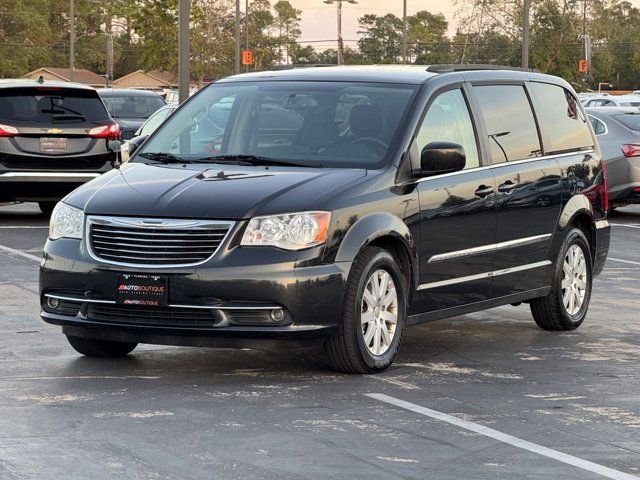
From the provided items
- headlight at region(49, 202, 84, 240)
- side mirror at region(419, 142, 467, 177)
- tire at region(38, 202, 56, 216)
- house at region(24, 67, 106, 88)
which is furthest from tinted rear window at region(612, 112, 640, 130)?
house at region(24, 67, 106, 88)

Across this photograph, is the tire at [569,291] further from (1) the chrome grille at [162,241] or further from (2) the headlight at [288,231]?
(1) the chrome grille at [162,241]

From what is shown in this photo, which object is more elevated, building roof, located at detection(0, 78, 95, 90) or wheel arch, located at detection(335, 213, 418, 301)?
building roof, located at detection(0, 78, 95, 90)

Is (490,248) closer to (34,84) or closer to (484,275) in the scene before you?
(484,275)

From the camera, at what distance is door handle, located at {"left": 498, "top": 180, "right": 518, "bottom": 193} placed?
989 centimetres

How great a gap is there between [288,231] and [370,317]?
2.45 feet

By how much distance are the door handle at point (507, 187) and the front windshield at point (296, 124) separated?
0.90m

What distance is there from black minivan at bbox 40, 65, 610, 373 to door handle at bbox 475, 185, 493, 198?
12 mm

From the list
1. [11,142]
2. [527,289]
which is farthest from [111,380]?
[11,142]

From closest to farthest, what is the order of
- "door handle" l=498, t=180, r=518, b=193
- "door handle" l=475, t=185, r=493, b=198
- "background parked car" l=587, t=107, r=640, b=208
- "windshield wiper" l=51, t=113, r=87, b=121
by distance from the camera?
"door handle" l=475, t=185, r=493, b=198 < "door handle" l=498, t=180, r=518, b=193 < "windshield wiper" l=51, t=113, r=87, b=121 < "background parked car" l=587, t=107, r=640, b=208

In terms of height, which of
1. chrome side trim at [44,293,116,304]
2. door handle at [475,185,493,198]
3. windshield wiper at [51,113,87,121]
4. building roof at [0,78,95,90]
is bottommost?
→ chrome side trim at [44,293,116,304]

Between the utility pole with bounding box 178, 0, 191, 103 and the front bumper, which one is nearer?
the front bumper

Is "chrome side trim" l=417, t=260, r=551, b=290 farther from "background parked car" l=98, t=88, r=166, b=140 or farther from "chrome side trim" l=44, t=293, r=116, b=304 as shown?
"background parked car" l=98, t=88, r=166, b=140

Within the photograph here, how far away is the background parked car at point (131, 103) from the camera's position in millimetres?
31328

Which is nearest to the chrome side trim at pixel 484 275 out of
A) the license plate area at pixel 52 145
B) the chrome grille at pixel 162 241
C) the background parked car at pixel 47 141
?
the chrome grille at pixel 162 241
